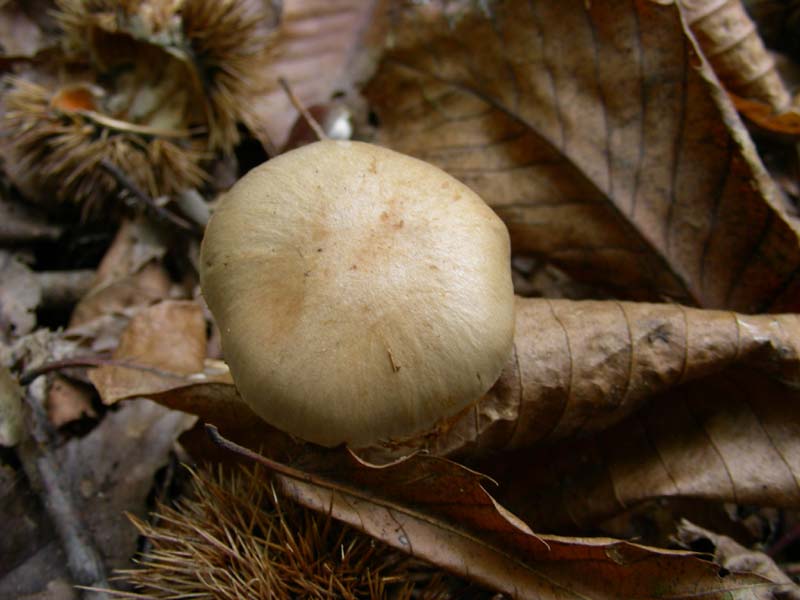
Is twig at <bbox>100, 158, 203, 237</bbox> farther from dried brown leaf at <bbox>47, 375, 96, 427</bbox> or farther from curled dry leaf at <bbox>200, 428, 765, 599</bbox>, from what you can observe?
curled dry leaf at <bbox>200, 428, 765, 599</bbox>

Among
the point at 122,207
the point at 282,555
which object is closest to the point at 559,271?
the point at 282,555

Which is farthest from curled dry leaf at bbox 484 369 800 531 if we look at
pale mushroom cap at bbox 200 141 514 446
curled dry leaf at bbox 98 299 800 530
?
pale mushroom cap at bbox 200 141 514 446

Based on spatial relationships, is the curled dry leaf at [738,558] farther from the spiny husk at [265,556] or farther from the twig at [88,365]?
the twig at [88,365]

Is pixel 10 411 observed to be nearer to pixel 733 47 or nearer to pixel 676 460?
pixel 676 460

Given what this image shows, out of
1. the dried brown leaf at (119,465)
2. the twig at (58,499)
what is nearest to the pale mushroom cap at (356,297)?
the dried brown leaf at (119,465)

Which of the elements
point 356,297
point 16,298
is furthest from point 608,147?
point 16,298
